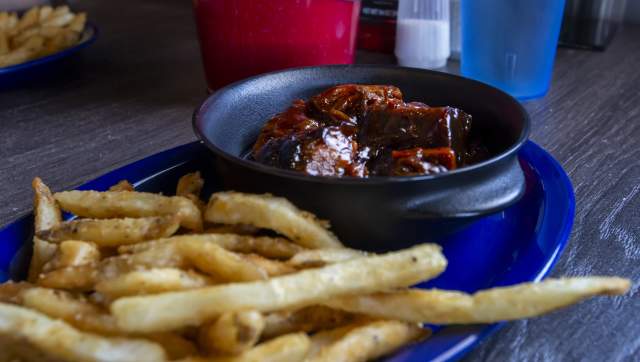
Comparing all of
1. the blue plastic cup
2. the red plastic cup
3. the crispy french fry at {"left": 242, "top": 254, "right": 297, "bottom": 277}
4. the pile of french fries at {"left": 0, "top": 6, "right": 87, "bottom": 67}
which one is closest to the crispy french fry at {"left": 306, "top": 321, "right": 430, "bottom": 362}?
the crispy french fry at {"left": 242, "top": 254, "right": 297, "bottom": 277}

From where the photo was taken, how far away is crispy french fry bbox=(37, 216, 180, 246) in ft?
3.24

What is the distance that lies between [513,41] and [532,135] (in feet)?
1.17

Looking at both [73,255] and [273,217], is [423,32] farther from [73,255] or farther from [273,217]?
[73,255]

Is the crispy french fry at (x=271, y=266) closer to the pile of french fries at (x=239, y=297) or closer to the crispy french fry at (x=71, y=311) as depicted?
the pile of french fries at (x=239, y=297)

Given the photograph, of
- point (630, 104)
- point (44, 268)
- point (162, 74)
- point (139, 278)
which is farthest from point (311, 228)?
point (162, 74)

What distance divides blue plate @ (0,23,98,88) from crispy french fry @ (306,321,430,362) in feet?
5.60

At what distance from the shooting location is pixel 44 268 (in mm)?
965

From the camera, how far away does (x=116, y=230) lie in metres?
1.00

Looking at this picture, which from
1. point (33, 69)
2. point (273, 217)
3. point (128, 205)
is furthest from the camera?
point (33, 69)

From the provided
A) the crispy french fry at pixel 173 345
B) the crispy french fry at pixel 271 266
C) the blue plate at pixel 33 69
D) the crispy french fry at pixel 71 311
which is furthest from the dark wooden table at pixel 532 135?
the crispy french fry at pixel 71 311

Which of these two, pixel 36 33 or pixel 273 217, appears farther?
pixel 36 33

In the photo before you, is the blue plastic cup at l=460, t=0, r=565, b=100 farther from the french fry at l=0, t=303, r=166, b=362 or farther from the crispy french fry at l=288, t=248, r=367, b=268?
the french fry at l=0, t=303, r=166, b=362

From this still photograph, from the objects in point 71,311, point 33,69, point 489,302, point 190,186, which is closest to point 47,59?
point 33,69

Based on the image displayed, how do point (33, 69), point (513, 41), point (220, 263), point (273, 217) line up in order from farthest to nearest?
1. point (33, 69)
2. point (513, 41)
3. point (273, 217)
4. point (220, 263)
